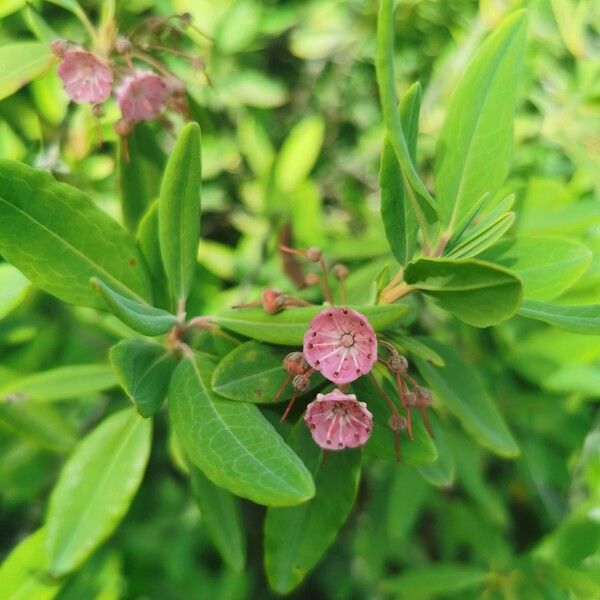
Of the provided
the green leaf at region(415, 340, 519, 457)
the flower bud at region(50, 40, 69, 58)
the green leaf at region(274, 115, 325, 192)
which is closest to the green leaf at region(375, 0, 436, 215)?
the green leaf at region(415, 340, 519, 457)

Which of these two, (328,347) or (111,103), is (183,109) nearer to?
(111,103)

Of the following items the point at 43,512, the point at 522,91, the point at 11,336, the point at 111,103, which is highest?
the point at 111,103

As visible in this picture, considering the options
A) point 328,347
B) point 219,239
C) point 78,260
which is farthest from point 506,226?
point 219,239

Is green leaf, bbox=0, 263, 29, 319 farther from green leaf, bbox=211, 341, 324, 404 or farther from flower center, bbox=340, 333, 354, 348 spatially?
flower center, bbox=340, 333, 354, 348

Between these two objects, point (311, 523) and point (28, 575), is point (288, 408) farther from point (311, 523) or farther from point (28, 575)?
point (28, 575)

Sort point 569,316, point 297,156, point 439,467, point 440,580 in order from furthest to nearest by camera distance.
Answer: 1. point 297,156
2. point 440,580
3. point 439,467
4. point 569,316

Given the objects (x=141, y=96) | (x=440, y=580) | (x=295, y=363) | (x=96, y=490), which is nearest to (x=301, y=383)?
(x=295, y=363)

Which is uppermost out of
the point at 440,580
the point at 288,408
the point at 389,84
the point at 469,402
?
the point at 389,84
